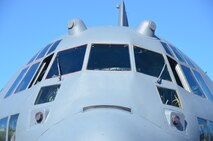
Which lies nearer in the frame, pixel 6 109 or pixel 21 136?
pixel 21 136

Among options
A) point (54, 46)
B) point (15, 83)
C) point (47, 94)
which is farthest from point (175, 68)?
point (15, 83)

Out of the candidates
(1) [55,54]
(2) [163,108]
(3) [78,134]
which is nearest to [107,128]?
(3) [78,134]

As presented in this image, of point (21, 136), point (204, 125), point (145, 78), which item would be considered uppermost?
point (145, 78)

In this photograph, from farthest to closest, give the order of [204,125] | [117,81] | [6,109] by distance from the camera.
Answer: [6,109] → [204,125] → [117,81]

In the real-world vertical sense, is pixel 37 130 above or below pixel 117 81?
below

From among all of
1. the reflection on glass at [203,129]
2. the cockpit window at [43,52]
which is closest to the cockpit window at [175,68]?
the reflection on glass at [203,129]

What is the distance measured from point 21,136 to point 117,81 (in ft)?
6.02

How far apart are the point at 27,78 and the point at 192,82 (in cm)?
343

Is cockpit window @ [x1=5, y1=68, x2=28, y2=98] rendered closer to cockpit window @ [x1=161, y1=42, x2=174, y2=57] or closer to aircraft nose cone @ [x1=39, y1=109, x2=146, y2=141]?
cockpit window @ [x1=161, y1=42, x2=174, y2=57]

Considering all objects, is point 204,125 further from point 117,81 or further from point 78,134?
point 78,134

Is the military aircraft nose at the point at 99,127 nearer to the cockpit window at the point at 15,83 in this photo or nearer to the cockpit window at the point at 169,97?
the cockpit window at the point at 169,97

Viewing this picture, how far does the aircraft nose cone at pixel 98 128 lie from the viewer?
5437 millimetres

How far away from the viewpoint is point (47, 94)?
747 cm

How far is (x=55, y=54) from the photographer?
8.73 meters
